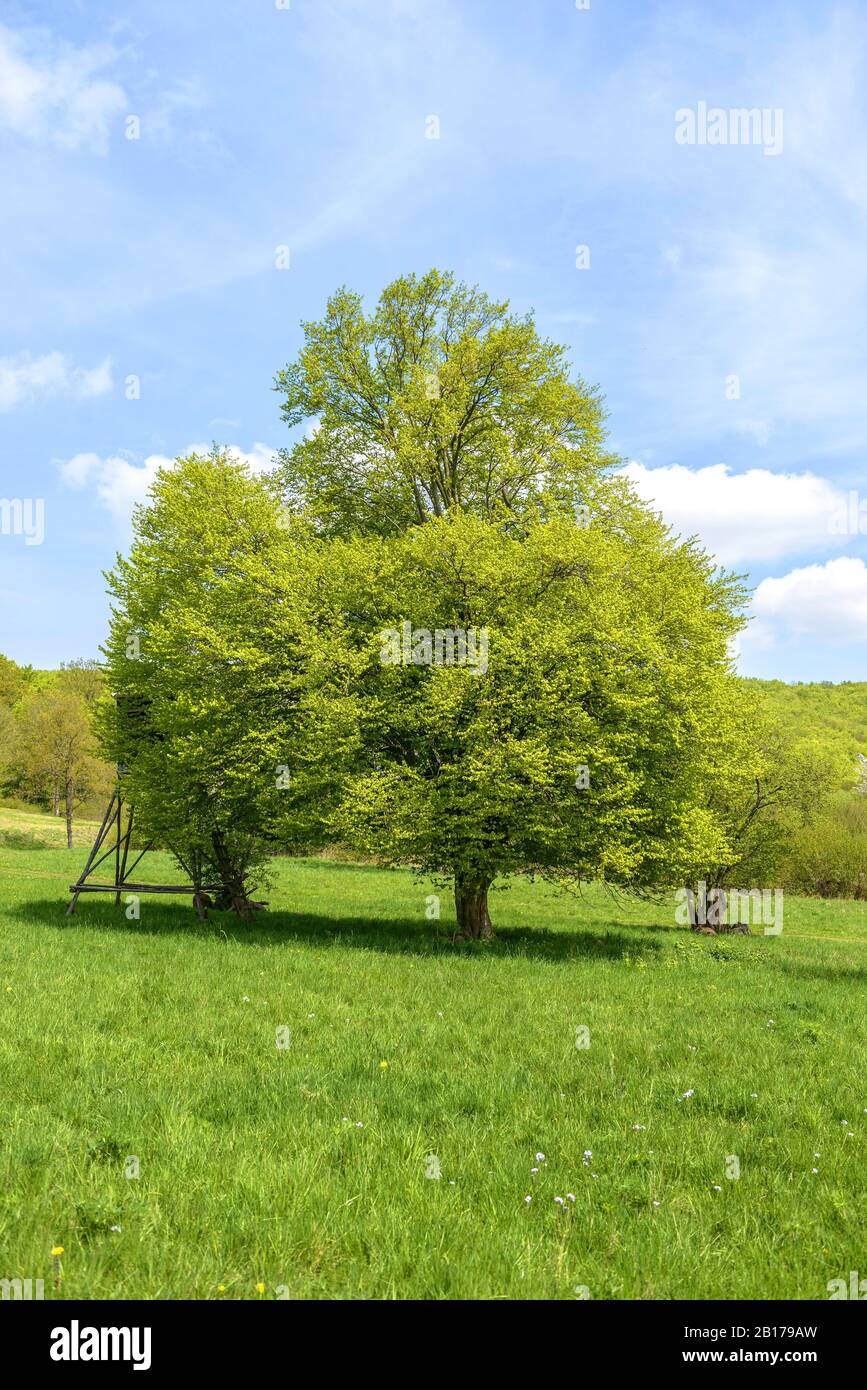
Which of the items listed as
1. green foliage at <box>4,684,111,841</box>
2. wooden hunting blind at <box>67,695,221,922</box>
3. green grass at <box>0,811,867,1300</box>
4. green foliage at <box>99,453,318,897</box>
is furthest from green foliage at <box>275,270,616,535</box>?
green foliage at <box>4,684,111,841</box>

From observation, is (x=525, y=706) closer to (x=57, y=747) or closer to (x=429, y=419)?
(x=429, y=419)

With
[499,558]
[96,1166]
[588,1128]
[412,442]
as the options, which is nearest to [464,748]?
[499,558]

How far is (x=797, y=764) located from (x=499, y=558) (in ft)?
63.8

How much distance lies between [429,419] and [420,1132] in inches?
788

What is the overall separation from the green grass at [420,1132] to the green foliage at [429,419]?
49.4 feet

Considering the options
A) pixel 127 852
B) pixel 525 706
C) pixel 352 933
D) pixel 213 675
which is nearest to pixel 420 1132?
pixel 525 706

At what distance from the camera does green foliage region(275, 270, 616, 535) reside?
930 inches

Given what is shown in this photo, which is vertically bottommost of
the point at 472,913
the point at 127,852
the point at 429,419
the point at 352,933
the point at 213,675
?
the point at 352,933

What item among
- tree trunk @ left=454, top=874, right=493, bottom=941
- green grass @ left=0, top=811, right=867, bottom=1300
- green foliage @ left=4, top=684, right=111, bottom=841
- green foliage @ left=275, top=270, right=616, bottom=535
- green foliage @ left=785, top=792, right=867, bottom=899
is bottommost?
green foliage @ left=785, top=792, right=867, bottom=899

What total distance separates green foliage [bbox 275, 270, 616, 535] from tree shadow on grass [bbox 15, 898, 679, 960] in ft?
40.8

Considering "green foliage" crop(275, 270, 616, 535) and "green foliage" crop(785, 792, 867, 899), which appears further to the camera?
"green foliage" crop(785, 792, 867, 899)

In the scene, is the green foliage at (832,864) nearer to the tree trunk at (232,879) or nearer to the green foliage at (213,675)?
the tree trunk at (232,879)

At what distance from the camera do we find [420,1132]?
22.1ft

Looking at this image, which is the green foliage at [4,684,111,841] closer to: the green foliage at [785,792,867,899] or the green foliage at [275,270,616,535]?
the green foliage at [275,270,616,535]
